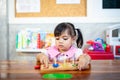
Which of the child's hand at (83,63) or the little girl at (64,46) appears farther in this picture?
the little girl at (64,46)

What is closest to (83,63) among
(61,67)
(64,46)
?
(61,67)

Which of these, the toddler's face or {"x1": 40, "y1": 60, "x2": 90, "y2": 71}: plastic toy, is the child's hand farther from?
the toddler's face

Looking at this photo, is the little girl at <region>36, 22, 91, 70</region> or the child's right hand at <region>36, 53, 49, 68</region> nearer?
the child's right hand at <region>36, 53, 49, 68</region>

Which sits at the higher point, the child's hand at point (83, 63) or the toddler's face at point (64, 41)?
the toddler's face at point (64, 41)

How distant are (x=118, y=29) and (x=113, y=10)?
0.32 meters

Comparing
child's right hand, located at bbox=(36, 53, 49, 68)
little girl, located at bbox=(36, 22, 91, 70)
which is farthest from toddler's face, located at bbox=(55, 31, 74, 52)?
child's right hand, located at bbox=(36, 53, 49, 68)

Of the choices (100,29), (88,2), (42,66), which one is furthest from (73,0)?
(42,66)

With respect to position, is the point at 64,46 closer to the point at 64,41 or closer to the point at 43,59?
the point at 64,41

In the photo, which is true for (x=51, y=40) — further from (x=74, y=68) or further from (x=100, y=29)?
(x=74, y=68)

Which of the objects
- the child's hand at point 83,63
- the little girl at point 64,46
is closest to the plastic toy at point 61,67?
the child's hand at point 83,63

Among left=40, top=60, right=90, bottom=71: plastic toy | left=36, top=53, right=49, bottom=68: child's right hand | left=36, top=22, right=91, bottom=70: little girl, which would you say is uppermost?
left=36, top=22, right=91, bottom=70: little girl

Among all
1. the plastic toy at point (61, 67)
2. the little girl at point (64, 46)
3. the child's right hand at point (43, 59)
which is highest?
the little girl at point (64, 46)

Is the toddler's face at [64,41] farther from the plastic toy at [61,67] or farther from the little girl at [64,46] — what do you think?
the plastic toy at [61,67]

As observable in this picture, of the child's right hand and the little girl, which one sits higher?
the little girl
